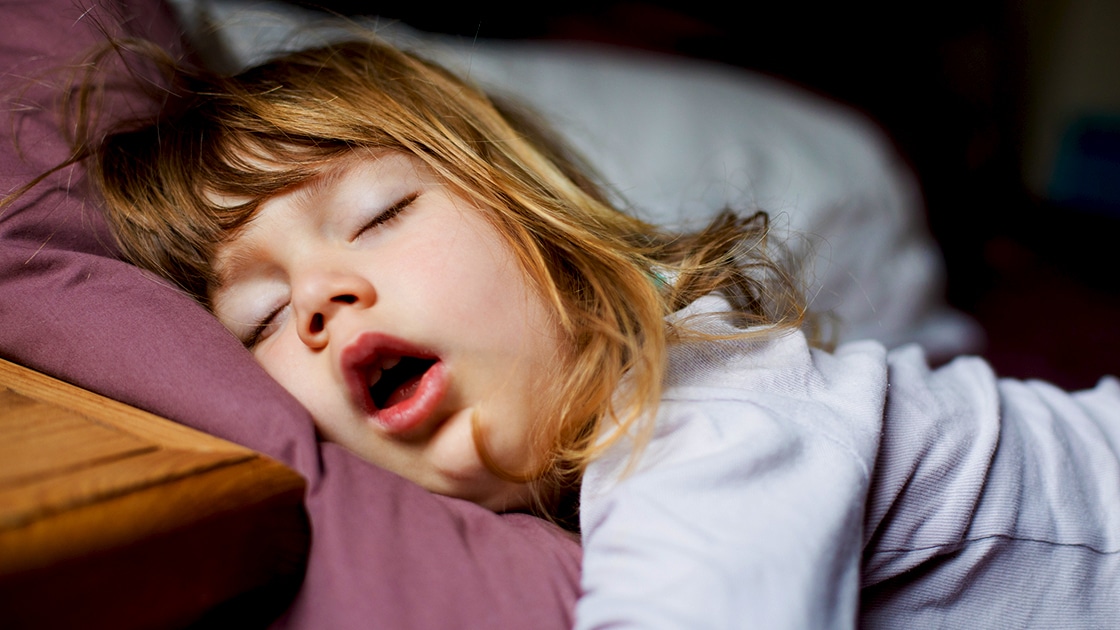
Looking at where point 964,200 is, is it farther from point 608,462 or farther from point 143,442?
point 143,442

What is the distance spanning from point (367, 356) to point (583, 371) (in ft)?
0.58

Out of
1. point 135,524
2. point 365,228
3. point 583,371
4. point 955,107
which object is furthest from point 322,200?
point 955,107

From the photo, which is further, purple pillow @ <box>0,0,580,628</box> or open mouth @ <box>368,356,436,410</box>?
open mouth @ <box>368,356,436,410</box>

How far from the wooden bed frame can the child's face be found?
16cm

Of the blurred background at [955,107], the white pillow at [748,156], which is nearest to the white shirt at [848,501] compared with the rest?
the white pillow at [748,156]

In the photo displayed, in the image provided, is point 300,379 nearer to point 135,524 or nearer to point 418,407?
point 418,407

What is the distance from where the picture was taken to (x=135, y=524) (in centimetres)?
39

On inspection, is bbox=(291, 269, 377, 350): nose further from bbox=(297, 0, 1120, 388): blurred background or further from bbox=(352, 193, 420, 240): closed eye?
bbox=(297, 0, 1120, 388): blurred background

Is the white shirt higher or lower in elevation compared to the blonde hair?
lower

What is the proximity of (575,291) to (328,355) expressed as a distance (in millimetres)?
223

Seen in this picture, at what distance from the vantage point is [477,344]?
663 mm

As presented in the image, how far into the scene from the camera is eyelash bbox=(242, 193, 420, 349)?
723 mm

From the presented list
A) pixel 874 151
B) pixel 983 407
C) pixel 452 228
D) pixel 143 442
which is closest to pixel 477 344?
pixel 452 228

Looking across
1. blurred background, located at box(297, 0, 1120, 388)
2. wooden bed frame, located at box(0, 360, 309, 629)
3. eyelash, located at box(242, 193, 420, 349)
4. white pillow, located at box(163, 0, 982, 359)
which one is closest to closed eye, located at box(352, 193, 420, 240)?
eyelash, located at box(242, 193, 420, 349)
